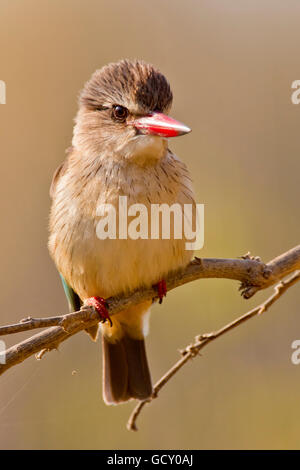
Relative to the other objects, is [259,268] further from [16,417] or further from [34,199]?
[34,199]

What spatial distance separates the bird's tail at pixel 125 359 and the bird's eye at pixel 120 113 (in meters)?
0.87

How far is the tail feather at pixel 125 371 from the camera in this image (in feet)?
10.7

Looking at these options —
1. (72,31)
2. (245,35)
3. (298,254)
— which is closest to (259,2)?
(245,35)

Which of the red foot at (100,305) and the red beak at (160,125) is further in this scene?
the red foot at (100,305)

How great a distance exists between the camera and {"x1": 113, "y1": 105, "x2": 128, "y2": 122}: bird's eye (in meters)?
2.84

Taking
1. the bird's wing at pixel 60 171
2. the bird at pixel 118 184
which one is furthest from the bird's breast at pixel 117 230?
the bird's wing at pixel 60 171

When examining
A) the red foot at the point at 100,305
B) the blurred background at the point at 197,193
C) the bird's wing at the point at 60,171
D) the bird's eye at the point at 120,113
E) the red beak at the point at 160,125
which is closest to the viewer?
the red beak at the point at 160,125

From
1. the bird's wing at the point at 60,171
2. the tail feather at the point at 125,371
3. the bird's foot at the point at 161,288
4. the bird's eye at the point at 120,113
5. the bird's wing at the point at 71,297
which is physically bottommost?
the tail feather at the point at 125,371

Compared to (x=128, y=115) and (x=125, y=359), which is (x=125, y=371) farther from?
(x=128, y=115)

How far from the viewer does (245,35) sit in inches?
172

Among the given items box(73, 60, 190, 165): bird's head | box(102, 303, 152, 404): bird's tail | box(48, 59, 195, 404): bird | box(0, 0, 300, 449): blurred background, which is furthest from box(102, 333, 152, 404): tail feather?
box(73, 60, 190, 165): bird's head

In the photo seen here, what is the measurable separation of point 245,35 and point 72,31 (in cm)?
106

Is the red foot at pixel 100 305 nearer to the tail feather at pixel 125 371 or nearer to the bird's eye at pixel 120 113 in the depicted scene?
the tail feather at pixel 125 371

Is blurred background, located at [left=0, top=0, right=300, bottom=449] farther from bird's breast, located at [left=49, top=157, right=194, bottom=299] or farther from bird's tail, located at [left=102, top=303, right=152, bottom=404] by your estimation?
bird's breast, located at [left=49, top=157, right=194, bottom=299]
